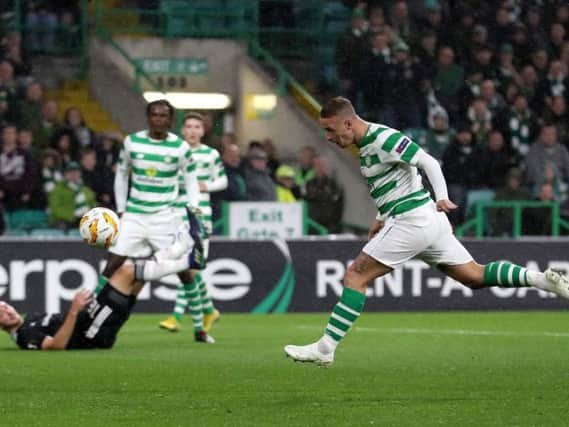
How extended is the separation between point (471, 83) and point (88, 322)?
1213cm

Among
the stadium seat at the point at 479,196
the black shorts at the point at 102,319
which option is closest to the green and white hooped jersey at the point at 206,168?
the black shorts at the point at 102,319

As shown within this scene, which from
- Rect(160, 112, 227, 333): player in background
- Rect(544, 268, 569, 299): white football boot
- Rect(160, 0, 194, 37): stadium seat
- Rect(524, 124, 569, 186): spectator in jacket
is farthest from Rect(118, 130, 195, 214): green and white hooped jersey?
Rect(160, 0, 194, 37): stadium seat

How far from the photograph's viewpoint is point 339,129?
352 inches

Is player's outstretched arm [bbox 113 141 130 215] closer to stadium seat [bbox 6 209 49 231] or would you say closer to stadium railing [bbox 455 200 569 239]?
stadium seat [bbox 6 209 49 231]

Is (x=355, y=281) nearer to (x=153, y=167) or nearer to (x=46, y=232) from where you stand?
(x=153, y=167)

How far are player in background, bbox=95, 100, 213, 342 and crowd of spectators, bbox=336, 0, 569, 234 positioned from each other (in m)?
7.44

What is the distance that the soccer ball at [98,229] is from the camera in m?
10.8

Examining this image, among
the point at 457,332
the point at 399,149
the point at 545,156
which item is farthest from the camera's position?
the point at 545,156

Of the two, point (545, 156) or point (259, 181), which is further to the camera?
point (545, 156)

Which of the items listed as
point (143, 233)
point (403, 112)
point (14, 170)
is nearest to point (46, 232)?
point (14, 170)

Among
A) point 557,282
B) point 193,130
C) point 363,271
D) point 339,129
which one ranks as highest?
point 339,129

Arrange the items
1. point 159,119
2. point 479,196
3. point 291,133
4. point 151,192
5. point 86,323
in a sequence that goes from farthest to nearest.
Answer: point 291,133, point 479,196, point 151,192, point 159,119, point 86,323

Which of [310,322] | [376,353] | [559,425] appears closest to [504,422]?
[559,425]

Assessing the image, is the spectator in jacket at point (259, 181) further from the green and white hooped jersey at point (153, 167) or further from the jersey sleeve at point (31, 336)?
the jersey sleeve at point (31, 336)
